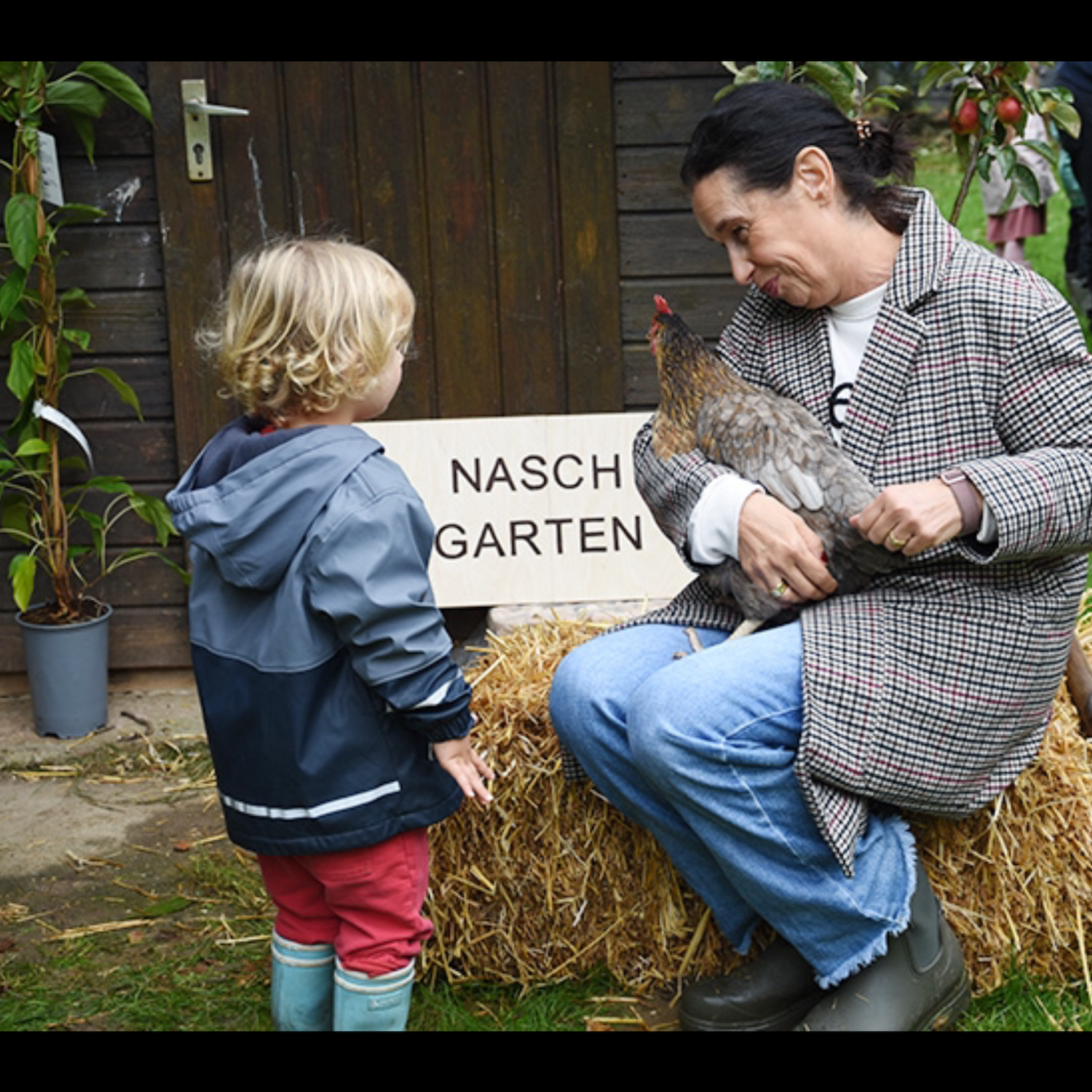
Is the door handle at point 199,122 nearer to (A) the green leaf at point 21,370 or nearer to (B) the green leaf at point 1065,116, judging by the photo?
(A) the green leaf at point 21,370

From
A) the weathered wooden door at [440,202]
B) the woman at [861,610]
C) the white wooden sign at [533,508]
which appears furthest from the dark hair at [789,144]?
the weathered wooden door at [440,202]

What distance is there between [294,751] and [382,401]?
56 cm

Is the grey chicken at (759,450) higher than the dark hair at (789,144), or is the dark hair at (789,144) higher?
the dark hair at (789,144)

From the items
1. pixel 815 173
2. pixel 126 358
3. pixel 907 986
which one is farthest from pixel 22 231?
pixel 907 986

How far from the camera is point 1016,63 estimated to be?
11.6 ft

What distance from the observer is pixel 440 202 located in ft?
14.2

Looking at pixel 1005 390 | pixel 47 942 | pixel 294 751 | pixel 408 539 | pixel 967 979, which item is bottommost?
pixel 47 942

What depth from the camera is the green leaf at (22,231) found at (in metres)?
3.87

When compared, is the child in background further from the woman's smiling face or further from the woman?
the woman's smiling face

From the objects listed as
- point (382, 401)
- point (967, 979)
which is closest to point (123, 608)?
point (382, 401)

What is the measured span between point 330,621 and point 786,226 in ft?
3.30

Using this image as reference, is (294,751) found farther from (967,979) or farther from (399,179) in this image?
(399,179)

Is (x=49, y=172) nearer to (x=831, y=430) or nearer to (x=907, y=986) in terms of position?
(x=831, y=430)

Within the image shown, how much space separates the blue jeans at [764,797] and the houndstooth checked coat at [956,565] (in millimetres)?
54
